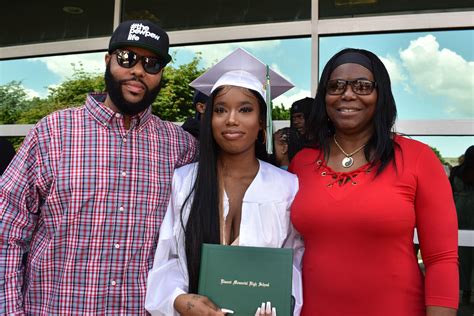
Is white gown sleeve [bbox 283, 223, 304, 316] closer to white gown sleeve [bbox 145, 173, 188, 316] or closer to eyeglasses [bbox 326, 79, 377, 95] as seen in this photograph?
white gown sleeve [bbox 145, 173, 188, 316]

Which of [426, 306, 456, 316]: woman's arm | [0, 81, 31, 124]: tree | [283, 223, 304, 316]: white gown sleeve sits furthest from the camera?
[0, 81, 31, 124]: tree

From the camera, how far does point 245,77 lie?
6.72 ft

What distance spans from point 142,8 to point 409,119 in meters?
3.39

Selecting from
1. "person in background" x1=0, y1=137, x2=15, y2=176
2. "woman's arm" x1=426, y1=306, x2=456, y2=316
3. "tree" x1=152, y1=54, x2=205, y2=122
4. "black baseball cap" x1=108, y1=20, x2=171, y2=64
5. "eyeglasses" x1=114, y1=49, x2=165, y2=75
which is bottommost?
"woman's arm" x1=426, y1=306, x2=456, y2=316

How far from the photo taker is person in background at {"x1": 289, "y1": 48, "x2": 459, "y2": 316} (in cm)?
180

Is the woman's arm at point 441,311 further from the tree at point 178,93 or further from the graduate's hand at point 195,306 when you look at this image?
the tree at point 178,93

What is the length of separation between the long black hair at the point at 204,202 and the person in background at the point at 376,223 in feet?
1.17

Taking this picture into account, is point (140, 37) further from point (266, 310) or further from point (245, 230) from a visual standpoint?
point (266, 310)

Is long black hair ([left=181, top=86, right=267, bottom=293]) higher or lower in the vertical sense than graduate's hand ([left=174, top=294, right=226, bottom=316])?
higher

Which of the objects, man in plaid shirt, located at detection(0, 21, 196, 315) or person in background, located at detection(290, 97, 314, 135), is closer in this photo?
man in plaid shirt, located at detection(0, 21, 196, 315)

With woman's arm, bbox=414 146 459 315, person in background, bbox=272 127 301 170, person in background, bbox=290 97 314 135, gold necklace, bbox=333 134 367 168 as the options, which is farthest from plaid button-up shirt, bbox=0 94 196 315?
person in background, bbox=290 97 314 135

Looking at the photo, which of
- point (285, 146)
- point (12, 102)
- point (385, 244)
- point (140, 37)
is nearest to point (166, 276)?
point (385, 244)

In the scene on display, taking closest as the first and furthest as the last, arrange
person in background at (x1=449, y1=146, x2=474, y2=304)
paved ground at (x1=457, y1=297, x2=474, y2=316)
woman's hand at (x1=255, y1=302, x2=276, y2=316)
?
woman's hand at (x1=255, y1=302, x2=276, y2=316), paved ground at (x1=457, y1=297, x2=474, y2=316), person in background at (x1=449, y1=146, x2=474, y2=304)

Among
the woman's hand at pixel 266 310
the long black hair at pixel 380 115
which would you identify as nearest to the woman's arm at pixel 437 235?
the long black hair at pixel 380 115
